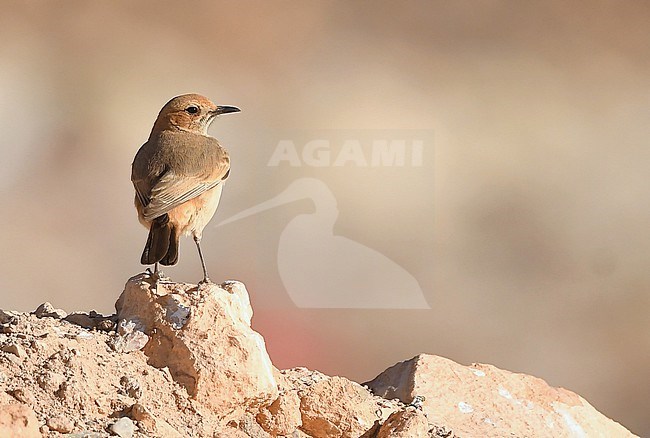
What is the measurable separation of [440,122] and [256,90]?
2481 mm

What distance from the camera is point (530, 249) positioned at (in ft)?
43.9

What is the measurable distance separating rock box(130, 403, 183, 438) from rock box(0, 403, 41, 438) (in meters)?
0.40

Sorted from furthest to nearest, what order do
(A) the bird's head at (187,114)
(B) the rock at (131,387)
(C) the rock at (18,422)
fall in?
(A) the bird's head at (187,114) < (B) the rock at (131,387) < (C) the rock at (18,422)

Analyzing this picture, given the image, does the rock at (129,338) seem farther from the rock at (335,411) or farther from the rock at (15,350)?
the rock at (335,411)

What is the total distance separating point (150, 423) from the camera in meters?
4.30

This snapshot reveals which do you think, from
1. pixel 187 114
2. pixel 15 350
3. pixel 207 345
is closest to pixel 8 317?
pixel 15 350

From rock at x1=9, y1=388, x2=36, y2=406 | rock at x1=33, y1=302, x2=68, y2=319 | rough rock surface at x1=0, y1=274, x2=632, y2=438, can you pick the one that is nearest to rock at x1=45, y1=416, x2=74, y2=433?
rough rock surface at x1=0, y1=274, x2=632, y2=438

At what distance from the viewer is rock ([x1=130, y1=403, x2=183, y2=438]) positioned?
14.1ft

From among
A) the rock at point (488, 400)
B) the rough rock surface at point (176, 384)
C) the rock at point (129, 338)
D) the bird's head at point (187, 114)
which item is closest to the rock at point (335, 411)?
the rough rock surface at point (176, 384)

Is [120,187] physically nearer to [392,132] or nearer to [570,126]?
[392,132]

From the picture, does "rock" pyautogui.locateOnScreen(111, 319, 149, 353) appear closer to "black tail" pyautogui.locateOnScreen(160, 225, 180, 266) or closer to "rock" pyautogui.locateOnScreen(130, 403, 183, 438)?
"rock" pyautogui.locateOnScreen(130, 403, 183, 438)

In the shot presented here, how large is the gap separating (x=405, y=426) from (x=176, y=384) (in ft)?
3.13

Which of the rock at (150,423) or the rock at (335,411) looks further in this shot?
the rock at (335,411)

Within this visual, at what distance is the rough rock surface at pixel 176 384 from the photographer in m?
4.33
